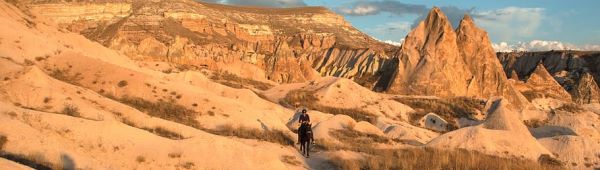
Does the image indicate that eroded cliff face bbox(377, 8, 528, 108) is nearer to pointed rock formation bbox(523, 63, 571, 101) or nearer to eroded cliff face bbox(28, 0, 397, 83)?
pointed rock formation bbox(523, 63, 571, 101)

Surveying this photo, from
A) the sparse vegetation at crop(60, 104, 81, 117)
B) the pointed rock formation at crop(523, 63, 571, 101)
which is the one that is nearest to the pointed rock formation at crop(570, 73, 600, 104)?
the pointed rock formation at crop(523, 63, 571, 101)

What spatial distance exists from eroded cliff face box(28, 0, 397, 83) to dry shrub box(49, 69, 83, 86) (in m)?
34.8

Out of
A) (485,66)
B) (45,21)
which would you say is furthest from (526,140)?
(485,66)

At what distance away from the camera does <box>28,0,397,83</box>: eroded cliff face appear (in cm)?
6938

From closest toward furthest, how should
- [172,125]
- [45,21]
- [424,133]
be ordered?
1. [172,125]
2. [424,133]
3. [45,21]

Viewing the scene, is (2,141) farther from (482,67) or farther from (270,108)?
(482,67)

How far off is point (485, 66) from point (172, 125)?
5040 cm

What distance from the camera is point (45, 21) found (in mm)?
37500

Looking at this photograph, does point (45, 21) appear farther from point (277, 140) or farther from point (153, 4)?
point (153, 4)

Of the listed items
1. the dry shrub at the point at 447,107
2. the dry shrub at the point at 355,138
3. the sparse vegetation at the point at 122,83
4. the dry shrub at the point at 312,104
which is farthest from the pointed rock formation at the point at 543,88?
the sparse vegetation at the point at 122,83

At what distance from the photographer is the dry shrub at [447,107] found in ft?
163

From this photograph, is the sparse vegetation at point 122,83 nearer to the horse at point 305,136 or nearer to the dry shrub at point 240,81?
the horse at point 305,136

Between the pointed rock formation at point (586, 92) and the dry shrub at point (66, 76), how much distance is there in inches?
2485

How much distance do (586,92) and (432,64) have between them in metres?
28.1
